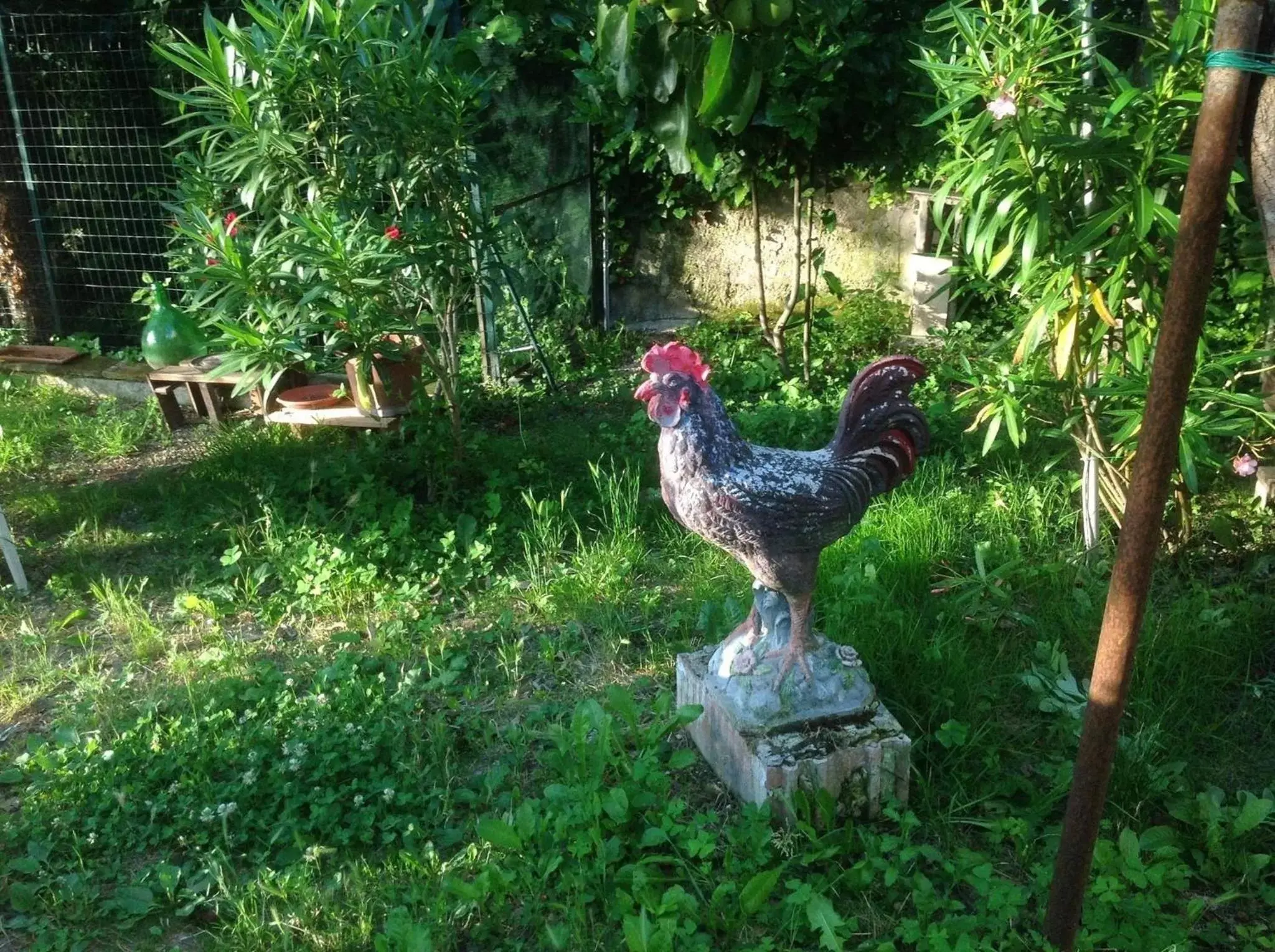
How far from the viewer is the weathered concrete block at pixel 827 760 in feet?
8.55

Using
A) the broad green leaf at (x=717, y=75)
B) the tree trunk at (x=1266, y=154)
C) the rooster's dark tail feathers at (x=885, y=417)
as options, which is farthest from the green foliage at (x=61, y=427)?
the tree trunk at (x=1266, y=154)

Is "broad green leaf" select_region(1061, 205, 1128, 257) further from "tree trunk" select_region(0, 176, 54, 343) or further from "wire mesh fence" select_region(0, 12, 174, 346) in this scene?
"tree trunk" select_region(0, 176, 54, 343)

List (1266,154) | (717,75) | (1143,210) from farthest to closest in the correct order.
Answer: (1143,210), (1266,154), (717,75)

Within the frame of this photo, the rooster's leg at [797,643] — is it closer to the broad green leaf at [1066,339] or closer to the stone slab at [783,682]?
the stone slab at [783,682]

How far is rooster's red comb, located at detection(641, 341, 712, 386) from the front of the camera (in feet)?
8.37

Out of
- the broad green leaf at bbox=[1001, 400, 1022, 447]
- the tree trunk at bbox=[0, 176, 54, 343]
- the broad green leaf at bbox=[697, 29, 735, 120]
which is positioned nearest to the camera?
the broad green leaf at bbox=[697, 29, 735, 120]

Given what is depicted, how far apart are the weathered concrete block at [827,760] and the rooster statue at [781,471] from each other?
0.51 ft

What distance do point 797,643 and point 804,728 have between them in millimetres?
225

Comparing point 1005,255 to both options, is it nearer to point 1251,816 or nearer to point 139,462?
point 1251,816

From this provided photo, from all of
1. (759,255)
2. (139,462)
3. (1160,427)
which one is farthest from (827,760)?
(139,462)

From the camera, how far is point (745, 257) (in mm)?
7211

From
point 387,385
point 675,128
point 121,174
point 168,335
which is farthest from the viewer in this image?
point 121,174

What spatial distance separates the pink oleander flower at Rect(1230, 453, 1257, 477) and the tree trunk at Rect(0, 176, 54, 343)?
25.7 ft

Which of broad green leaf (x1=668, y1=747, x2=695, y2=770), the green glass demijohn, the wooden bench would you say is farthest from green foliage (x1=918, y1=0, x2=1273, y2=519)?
the wooden bench
